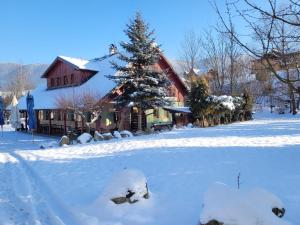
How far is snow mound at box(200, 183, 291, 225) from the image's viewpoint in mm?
5184

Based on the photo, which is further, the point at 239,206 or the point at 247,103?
the point at 247,103

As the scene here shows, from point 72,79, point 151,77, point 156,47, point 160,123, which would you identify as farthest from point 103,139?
point 72,79

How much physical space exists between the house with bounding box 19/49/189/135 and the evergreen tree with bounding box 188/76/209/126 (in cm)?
206

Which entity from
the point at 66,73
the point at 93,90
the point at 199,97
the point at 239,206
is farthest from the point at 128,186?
the point at 66,73

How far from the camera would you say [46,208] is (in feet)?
24.7

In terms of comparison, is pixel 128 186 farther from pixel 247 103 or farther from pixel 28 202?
pixel 247 103

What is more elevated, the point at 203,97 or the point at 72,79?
the point at 72,79

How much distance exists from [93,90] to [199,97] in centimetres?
798

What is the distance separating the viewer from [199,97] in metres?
26.4

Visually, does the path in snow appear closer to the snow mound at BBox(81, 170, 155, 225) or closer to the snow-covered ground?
the snow-covered ground

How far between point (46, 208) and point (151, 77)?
60.2ft

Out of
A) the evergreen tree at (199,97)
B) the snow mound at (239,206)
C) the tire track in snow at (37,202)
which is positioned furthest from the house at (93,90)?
the snow mound at (239,206)

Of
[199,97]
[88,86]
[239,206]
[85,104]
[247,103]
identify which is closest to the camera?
[239,206]

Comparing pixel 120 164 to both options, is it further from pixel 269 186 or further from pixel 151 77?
pixel 151 77
